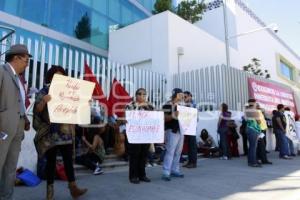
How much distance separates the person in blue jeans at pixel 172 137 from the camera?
641 centimetres

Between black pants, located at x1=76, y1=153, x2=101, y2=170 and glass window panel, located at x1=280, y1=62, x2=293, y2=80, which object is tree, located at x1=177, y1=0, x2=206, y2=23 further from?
glass window panel, located at x1=280, y1=62, x2=293, y2=80

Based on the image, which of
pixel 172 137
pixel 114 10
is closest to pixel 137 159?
pixel 172 137

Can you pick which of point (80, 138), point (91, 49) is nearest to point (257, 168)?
point (80, 138)

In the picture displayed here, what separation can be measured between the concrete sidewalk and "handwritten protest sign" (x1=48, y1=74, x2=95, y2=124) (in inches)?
49.1

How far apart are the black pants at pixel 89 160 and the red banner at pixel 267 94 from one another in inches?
356

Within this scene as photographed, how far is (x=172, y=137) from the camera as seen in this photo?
651cm

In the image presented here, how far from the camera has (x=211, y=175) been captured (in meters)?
7.20

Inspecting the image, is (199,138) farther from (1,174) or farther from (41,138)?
(1,174)

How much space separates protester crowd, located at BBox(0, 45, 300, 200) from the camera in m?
3.74

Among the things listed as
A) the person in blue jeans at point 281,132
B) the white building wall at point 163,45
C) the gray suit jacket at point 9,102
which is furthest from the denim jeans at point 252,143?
the gray suit jacket at point 9,102

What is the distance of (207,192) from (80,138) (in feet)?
11.6

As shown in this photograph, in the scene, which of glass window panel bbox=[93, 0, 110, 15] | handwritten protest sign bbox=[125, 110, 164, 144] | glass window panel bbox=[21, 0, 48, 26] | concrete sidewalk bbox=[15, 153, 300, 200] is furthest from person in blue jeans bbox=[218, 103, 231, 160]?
glass window panel bbox=[93, 0, 110, 15]

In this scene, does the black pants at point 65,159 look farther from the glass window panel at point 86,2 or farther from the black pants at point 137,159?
the glass window panel at point 86,2

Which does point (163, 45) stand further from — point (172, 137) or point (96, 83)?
point (172, 137)
